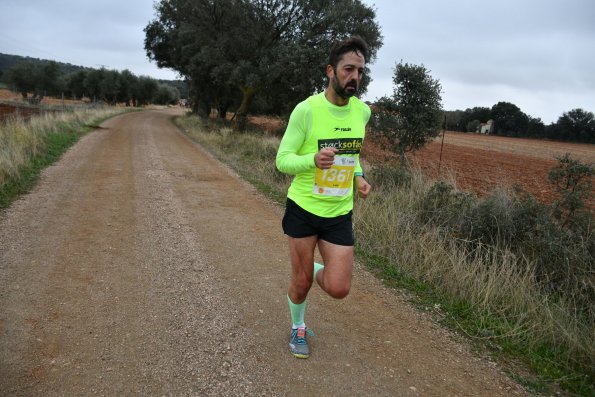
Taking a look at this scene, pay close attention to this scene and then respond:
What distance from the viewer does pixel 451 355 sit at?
3258 mm

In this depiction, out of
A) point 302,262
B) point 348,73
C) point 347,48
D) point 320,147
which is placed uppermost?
point 347,48

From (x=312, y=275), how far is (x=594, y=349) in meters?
2.47

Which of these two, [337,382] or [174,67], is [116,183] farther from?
[174,67]

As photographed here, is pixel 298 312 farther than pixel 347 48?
Yes

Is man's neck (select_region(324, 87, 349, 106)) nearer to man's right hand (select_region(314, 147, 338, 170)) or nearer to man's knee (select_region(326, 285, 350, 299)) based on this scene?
man's right hand (select_region(314, 147, 338, 170))

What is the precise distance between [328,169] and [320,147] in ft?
0.53

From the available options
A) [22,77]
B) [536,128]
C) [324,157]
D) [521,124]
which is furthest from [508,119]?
[324,157]

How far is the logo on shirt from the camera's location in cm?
264

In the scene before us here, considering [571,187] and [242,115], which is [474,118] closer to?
[242,115]

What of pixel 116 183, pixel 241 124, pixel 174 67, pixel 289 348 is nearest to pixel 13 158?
pixel 116 183

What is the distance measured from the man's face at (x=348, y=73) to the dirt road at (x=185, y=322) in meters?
1.98

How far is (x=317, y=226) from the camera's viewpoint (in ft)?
9.00

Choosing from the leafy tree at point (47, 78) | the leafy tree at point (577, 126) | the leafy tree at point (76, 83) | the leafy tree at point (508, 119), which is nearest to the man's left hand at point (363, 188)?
the leafy tree at point (47, 78)

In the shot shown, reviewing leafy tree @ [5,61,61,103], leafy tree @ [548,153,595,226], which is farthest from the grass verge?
leafy tree @ [5,61,61,103]
